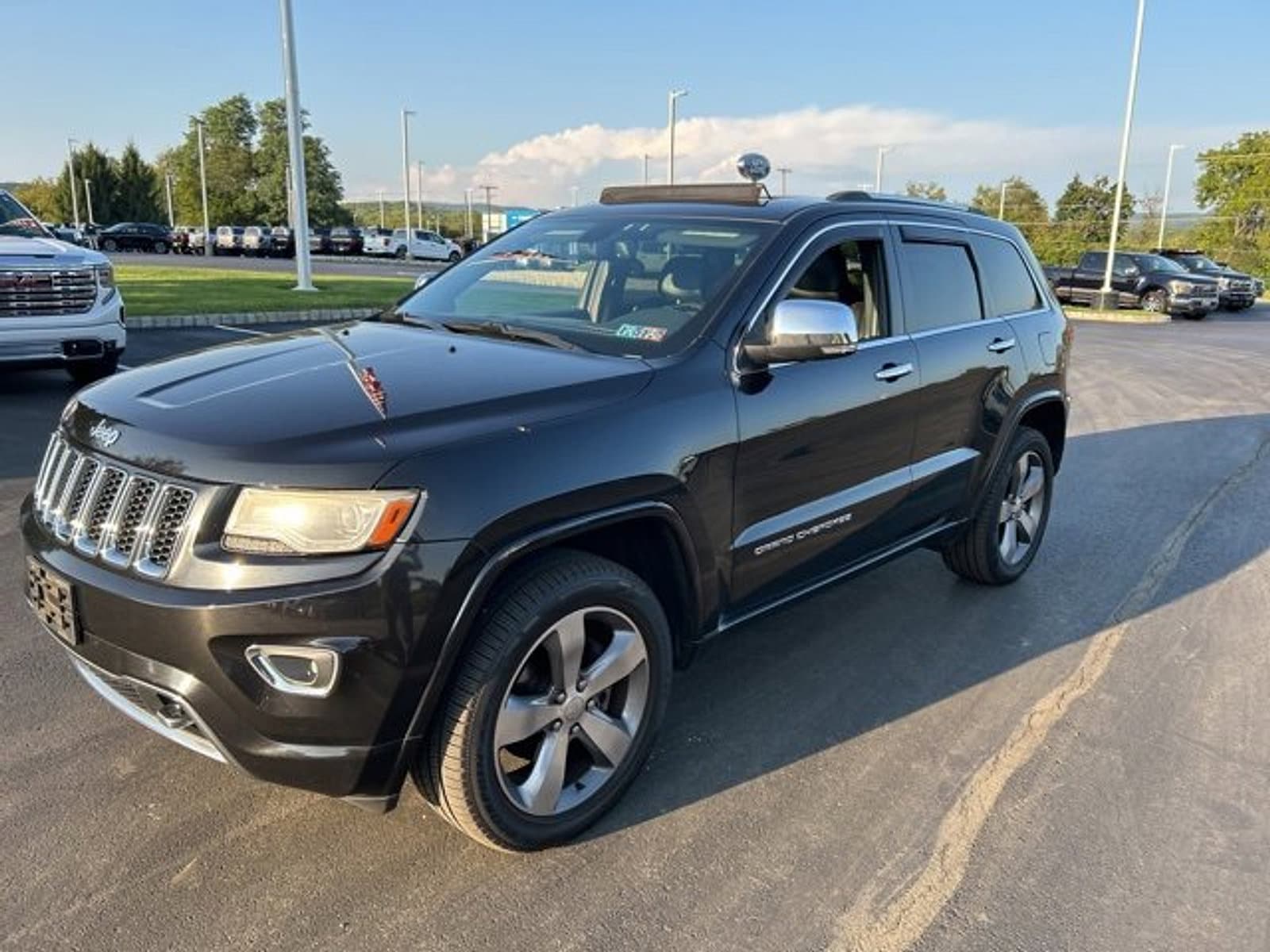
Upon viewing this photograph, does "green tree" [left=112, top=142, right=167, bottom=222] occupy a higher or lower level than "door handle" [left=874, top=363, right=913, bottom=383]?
higher

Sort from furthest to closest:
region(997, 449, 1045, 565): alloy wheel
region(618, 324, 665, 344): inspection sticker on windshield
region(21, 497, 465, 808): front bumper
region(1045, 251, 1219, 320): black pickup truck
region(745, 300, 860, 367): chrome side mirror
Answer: region(1045, 251, 1219, 320): black pickup truck → region(997, 449, 1045, 565): alloy wheel → region(618, 324, 665, 344): inspection sticker on windshield → region(745, 300, 860, 367): chrome side mirror → region(21, 497, 465, 808): front bumper

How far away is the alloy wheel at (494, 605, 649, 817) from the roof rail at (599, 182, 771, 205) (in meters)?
1.91

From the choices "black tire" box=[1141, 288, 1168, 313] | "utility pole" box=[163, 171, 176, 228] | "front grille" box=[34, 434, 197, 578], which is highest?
"utility pole" box=[163, 171, 176, 228]

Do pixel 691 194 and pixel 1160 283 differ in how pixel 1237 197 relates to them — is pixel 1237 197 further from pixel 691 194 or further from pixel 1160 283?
pixel 691 194

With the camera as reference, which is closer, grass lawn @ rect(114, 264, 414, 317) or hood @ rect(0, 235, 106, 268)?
hood @ rect(0, 235, 106, 268)

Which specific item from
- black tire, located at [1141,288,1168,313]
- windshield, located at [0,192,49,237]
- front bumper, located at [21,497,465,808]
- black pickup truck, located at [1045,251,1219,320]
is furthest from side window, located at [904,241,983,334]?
black tire, located at [1141,288,1168,313]

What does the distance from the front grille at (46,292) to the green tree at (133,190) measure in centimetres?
7625

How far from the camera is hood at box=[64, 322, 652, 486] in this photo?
7.81 feet

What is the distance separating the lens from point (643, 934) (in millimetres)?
2523

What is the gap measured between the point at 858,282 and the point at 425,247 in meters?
51.5

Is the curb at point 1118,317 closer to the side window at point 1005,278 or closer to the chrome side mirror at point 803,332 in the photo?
the side window at point 1005,278

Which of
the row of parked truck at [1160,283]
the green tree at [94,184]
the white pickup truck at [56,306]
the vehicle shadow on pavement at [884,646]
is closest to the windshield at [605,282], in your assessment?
the vehicle shadow on pavement at [884,646]

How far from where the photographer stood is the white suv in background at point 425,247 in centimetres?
5284

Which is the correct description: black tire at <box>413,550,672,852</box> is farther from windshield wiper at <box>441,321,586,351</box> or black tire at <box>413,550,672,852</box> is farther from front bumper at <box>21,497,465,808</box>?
windshield wiper at <box>441,321,586,351</box>
